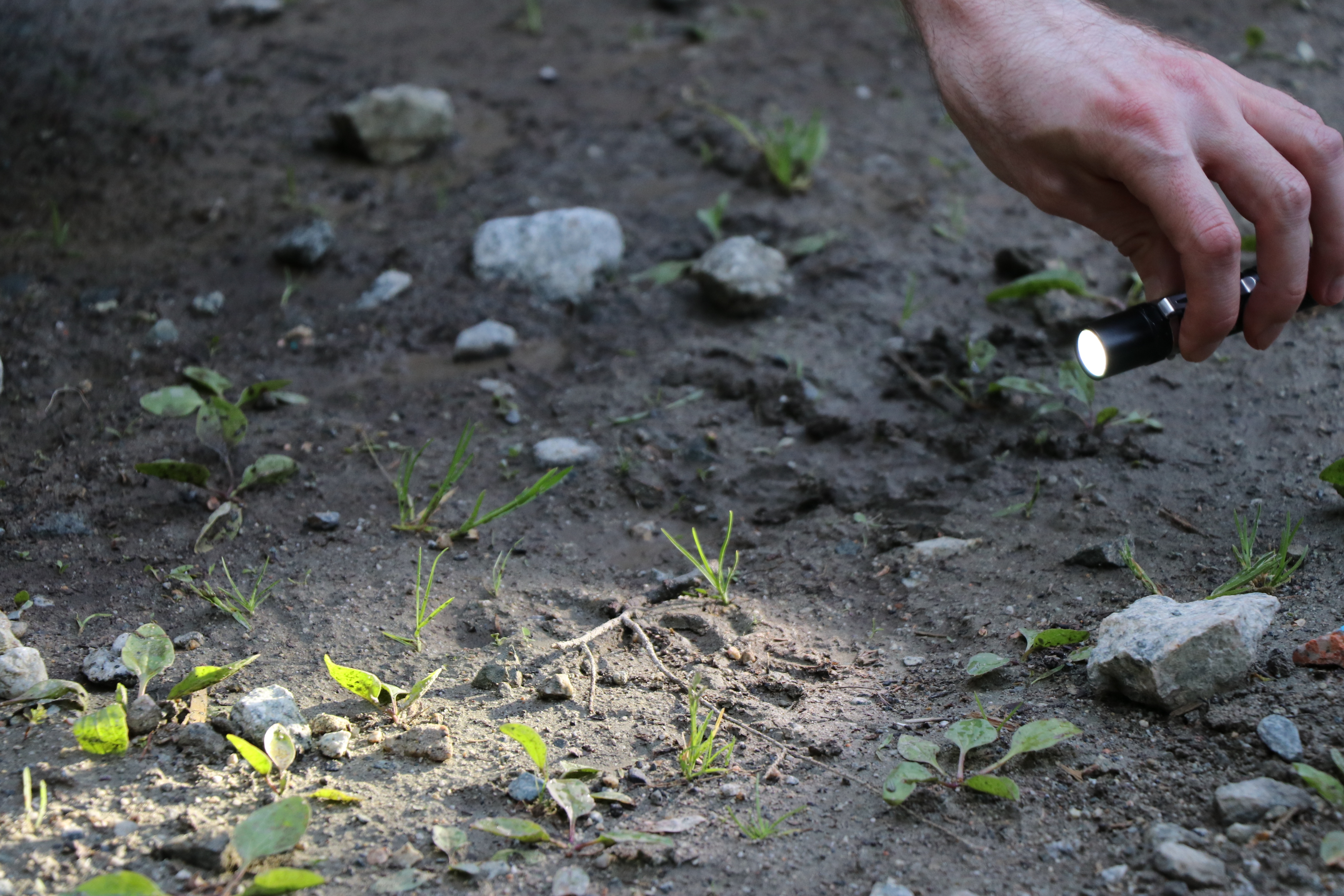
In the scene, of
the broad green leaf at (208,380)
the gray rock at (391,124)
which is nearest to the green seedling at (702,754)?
the broad green leaf at (208,380)

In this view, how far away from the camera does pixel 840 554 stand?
214 centimetres

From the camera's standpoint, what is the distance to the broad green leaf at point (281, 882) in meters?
1.24

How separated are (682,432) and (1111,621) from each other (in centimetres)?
117

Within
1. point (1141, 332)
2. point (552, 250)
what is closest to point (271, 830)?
point (1141, 332)

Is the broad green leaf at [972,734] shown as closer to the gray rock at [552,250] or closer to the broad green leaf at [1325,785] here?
the broad green leaf at [1325,785]

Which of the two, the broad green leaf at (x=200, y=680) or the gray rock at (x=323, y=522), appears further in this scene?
the gray rock at (x=323, y=522)

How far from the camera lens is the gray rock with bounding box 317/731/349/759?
5.08 ft

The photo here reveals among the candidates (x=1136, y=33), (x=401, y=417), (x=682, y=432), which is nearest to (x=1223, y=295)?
(x=1136, y=33)

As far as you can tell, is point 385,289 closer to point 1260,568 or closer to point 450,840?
point 450,840

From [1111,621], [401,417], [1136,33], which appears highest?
[1136,33]

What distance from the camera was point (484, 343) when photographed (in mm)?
2779

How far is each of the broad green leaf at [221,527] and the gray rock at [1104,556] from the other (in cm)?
168

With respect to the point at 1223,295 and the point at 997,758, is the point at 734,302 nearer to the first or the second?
the point at 1223,295

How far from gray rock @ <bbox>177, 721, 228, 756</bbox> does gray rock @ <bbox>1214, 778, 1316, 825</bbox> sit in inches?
55.3
